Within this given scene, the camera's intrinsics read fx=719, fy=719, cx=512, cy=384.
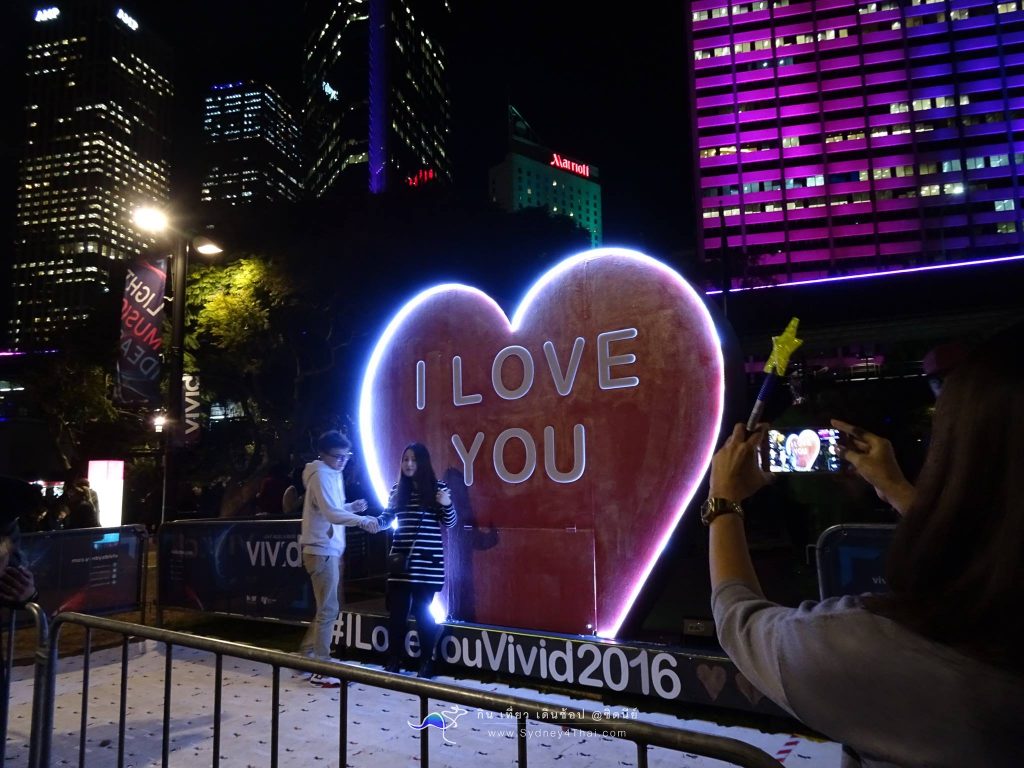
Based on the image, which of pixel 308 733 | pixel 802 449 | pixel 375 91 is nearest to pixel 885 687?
pixel 308 733

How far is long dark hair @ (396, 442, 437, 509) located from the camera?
5.88m

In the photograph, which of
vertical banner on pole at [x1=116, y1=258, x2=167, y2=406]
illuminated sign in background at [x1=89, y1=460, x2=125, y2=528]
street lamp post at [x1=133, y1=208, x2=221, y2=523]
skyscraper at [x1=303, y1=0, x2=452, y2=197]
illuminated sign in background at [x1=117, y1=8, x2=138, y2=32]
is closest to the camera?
street lamp post at [x1=133, y1=208, x2=221, y2=523]

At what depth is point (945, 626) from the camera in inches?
39.5

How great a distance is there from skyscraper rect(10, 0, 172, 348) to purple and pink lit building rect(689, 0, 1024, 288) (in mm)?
64685

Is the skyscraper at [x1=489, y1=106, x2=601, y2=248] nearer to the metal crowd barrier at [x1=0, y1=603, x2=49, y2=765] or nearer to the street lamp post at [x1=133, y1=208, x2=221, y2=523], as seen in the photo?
the street lamp post at [x1=133, y1=208, x2=221, y2=523]

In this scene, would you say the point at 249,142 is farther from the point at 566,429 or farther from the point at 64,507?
the point at 566,429

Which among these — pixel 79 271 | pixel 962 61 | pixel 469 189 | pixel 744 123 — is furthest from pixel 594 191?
pixel 469 189

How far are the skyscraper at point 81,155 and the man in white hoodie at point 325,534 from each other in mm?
52667

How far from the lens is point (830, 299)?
3678 centimetres

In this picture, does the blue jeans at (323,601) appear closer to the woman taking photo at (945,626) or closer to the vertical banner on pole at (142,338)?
the woman taking photo at (945,626)

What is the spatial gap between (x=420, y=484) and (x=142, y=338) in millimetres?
6744

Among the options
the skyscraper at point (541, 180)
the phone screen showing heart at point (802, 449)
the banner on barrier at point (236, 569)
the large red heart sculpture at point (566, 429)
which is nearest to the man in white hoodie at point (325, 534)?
the large red heart sculpture at point (566, 429)

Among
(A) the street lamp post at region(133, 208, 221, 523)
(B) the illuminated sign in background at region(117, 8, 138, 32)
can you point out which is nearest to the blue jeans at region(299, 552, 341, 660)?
(A) the street lamp post at region(133, 208, 221, 523)

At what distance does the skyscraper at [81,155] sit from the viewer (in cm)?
5593
